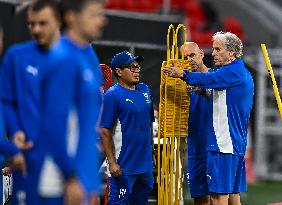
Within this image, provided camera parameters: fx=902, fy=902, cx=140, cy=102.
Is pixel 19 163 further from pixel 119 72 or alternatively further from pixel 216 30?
pixel 216 30

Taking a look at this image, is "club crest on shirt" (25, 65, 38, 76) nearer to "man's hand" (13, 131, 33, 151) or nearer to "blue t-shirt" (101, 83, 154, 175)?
"man's hand" (13, 131, 33, 151)

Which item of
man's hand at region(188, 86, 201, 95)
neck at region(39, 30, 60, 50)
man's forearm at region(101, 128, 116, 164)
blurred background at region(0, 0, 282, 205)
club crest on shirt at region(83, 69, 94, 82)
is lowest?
man's forearm at region(101, 128, 116, 164)

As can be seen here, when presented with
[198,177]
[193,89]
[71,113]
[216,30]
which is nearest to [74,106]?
[71,113]

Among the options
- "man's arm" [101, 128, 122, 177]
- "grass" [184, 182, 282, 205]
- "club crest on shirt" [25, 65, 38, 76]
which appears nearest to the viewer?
"club crest on shirt" [25, 65, 38, 76]

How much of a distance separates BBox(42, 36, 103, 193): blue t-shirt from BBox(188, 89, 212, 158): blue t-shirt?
4.21 metres

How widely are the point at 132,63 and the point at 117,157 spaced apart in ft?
2.80

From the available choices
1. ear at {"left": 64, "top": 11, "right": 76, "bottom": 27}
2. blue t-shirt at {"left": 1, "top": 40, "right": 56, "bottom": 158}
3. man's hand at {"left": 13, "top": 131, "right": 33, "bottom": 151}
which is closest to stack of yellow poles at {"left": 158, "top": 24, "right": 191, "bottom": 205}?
blue t-shirt at {"left": 1, "top": 40, "right": 56, "bottom": 158}

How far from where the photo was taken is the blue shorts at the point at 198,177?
858 cm

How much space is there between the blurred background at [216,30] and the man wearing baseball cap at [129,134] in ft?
10.4

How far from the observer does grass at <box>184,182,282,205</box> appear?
1318cm

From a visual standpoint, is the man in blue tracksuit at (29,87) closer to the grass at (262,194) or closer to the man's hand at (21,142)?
the man's hand at (21,142)

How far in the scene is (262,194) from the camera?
14727mm

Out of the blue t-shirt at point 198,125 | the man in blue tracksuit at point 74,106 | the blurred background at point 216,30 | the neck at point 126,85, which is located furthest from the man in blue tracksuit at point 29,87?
the blurred background at point 216,30

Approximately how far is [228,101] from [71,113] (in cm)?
369
